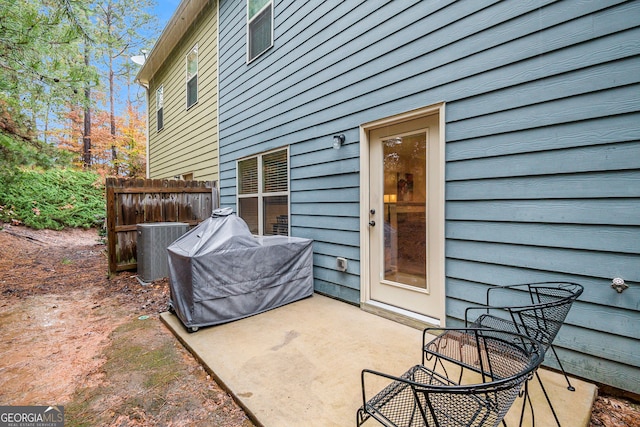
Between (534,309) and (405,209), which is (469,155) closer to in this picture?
(405,209)

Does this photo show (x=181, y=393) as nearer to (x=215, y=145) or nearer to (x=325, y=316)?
(x=325, y=316)

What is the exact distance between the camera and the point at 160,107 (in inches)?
359

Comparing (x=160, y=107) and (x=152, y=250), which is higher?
(x=160, y=107)

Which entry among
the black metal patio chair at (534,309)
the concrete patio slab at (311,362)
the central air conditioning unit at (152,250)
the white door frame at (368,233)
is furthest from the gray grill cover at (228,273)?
the black metal patio chair at (534,309)

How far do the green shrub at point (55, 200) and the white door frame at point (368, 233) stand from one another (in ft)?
33.6

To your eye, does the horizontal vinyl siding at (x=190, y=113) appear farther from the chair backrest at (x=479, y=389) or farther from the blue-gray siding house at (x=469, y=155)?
the chair backrest at (x=479, y=389)

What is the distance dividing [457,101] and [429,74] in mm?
398

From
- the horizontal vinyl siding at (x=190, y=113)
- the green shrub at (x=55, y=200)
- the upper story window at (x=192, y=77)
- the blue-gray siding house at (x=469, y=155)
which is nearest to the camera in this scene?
the blue-gray siding house at (x=469, y=155)

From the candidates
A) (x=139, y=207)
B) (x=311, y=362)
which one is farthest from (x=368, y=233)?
(x=139, y=207)

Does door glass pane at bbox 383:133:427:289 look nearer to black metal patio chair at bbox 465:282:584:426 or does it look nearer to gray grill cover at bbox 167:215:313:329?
black metal patio chair at bbox 465:282:584:426

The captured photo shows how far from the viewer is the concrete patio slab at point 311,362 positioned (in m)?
1.69

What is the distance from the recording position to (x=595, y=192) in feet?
6.21

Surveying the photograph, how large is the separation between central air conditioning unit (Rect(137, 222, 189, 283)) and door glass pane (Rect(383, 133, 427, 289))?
350 cm

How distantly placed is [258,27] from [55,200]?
9.96 metres
